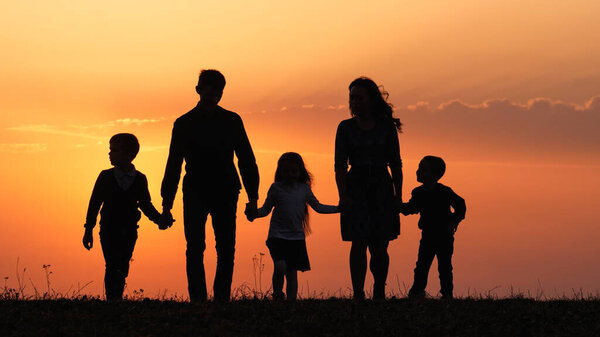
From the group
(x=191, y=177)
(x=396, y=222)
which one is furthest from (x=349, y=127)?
(x=191, y=177)

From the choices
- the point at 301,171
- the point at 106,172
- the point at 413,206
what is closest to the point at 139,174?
the point at 106,172

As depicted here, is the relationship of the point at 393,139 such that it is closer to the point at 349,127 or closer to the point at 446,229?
the point at 349,127

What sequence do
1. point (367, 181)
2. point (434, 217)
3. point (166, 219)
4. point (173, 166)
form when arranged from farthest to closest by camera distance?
point (434, 217), point (367, 181), point (166, 219), point (173, 166)

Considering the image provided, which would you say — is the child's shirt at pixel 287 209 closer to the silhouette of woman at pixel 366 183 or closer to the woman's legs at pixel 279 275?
the woman's legs at pixel 279 275

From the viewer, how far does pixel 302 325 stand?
27.0 feet

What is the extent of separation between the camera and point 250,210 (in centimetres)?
1003

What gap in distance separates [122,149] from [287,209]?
7.20 feet

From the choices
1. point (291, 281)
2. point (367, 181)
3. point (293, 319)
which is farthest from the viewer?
point (291, 281)

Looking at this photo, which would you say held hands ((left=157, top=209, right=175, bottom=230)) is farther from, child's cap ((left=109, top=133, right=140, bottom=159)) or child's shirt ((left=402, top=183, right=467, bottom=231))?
child's shirt ((left=402, top=183, right=467, bottom=231))

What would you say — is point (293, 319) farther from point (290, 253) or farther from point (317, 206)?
point (317, 206)

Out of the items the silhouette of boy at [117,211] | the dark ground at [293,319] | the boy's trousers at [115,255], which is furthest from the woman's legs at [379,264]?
the boy's trousers at [115,255]

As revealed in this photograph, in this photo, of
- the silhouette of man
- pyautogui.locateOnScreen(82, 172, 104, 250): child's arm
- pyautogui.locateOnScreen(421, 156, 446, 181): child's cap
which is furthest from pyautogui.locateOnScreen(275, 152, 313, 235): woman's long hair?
pyautogui.locateOnScreen(82, 172, 104, 250): child's arm

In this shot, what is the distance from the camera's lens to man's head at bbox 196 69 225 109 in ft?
31.2

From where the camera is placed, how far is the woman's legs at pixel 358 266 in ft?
32.9
